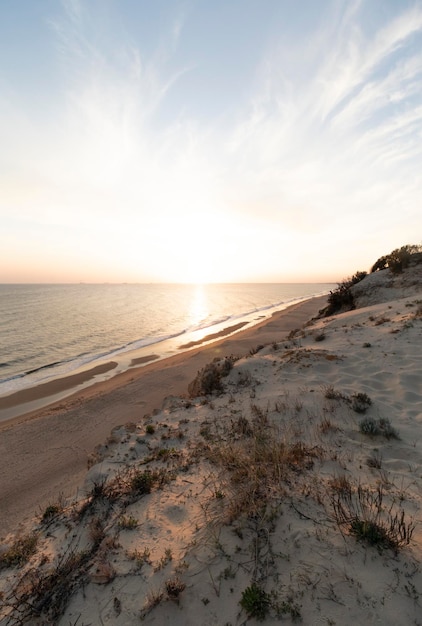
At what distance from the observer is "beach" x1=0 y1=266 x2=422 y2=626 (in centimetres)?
277

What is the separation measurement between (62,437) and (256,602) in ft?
28.7

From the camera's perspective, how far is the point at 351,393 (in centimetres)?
714

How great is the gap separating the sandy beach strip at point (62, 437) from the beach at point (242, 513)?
3.4 inches

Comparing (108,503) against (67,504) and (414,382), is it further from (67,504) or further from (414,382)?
(414,382)

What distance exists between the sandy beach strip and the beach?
0.09 metres

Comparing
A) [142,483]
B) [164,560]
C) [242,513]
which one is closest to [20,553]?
[142,483]

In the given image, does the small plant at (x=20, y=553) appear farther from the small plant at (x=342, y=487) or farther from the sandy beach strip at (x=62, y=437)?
the small plant at (x=342, y=487)

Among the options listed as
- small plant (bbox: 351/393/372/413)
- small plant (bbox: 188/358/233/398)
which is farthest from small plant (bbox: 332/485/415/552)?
small plant (bbox: 188/358/233/398)

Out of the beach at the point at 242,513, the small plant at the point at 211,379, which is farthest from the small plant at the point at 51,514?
the small plant at the point at 211,379

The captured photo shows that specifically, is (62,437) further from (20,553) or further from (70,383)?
(70,383)

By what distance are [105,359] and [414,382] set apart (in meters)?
19.0

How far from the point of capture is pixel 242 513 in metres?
3.67

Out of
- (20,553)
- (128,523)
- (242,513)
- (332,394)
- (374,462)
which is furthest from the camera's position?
(332,394)

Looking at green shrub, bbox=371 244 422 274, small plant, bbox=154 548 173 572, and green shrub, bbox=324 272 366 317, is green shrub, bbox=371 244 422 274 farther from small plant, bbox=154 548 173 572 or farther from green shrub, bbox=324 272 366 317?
small plant, bbox=154 548 173 572
